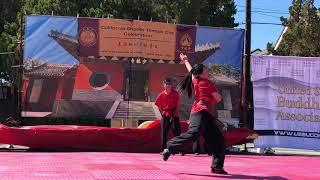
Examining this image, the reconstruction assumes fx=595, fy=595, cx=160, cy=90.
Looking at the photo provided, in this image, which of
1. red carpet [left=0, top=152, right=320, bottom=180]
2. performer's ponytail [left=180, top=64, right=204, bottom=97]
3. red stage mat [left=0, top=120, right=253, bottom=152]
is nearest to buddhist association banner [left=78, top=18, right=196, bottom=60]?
red stage mat [left=0, top=120, right=253, bottom=152]

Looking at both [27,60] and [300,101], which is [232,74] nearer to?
[300,101]

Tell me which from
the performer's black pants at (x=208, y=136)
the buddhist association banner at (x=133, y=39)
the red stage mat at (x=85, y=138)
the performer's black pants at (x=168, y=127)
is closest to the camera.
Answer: the performer's black pants at (x=208, y=136)

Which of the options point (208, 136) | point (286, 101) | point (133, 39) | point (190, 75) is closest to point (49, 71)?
point (133, 39)

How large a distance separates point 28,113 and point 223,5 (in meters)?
22.5

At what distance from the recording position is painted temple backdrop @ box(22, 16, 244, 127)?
15.2 m

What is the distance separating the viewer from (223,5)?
35.7 meters

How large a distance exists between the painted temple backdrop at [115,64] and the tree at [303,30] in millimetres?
8723

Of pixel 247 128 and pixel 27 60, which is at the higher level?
pixel 27 60

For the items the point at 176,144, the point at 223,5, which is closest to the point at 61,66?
the point at 176,144

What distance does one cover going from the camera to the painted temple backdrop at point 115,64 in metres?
15.2

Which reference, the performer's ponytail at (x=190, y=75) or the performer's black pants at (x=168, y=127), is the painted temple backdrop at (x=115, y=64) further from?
the performer's ponytail at (x=190, y=75)

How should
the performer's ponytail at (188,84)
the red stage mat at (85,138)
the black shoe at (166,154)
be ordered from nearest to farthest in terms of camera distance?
1. the black shoe at (166,154)
2. the performer's ponytail at (188,84)
3. the red stage mat at (85,138)

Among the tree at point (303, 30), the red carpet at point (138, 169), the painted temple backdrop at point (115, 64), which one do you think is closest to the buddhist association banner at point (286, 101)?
the painted temple backdrop at point (115, 64)

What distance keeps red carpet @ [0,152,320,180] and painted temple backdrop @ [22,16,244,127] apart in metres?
4.43
